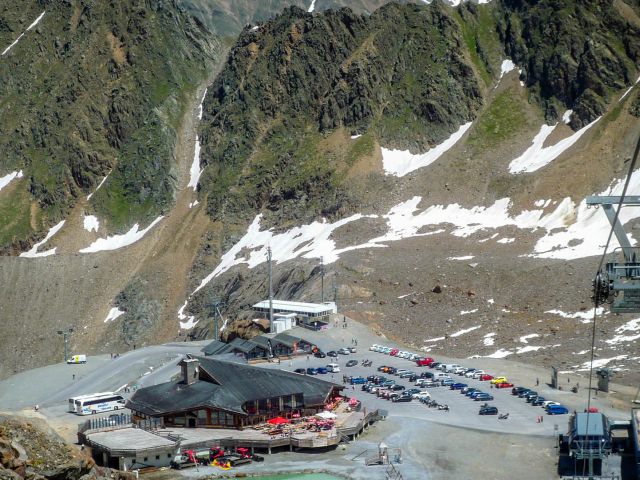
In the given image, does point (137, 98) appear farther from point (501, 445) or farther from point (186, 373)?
point (501, 445)

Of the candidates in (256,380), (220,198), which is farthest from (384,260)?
(256,380)

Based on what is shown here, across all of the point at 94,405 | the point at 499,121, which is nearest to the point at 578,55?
the point at 499,121

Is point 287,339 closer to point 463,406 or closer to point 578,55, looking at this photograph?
point 463,406

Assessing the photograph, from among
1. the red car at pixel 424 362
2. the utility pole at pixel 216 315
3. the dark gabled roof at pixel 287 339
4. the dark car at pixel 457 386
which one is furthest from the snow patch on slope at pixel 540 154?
the dark car at pixel 457 386

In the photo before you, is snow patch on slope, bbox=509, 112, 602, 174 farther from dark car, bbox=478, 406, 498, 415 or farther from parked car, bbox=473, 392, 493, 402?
dark car, bbox=478, 406, 498, 415

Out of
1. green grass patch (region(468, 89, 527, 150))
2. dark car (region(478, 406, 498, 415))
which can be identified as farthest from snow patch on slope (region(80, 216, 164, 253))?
dark car (region(478, 406, 498, 415))

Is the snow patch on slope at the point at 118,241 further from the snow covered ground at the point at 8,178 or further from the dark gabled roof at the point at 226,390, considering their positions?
the dark gabled roof at the point at 226,390
